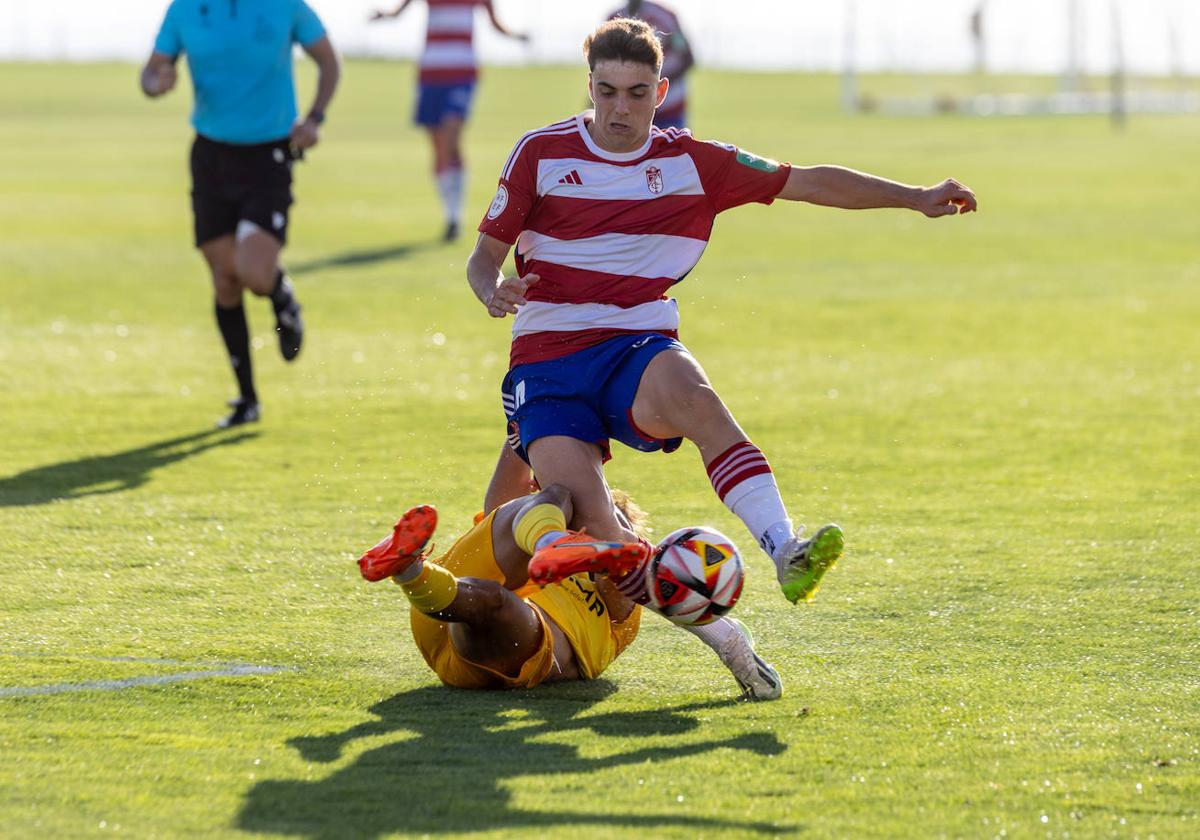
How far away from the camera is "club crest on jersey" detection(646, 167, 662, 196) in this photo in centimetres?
546

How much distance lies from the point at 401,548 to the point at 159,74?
17.9ft

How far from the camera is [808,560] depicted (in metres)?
4.56

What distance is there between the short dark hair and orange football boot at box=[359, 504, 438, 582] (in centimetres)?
158

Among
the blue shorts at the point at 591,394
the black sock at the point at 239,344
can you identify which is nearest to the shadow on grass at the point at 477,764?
the blue shorts at the point at 591,394

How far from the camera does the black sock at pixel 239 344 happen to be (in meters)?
9.22

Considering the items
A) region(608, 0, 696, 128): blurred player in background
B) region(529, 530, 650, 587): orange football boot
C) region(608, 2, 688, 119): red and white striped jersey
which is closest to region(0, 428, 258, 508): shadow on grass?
region(529, 530, 650, 587): orange football boot

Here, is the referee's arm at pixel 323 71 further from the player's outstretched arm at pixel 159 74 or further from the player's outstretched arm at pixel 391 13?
the player's outstretched arm at pixel 391 13

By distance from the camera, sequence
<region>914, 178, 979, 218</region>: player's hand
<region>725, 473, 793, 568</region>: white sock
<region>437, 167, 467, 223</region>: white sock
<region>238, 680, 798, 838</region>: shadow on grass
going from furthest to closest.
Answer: <region>437, 167, 467, 223</region>: white sock, <region>914, 178, 979, 218</region>: player's hand, <region>725, 473, 793, 568</region>: white sock, <region>238, 680, 798, 838</region>: shadow on grass

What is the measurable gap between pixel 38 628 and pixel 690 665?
1.87 metres

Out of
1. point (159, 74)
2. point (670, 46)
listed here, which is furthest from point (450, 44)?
point (159, 74)

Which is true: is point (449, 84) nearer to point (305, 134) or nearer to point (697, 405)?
point (305, 134)

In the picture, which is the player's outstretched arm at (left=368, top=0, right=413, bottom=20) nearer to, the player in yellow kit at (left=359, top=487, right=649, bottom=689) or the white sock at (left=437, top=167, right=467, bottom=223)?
the white sock at (left=437, top=167, right=467, bottom=223)

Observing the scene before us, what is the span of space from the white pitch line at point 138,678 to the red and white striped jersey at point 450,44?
13780 millimetres

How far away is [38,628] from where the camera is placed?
205 inches
